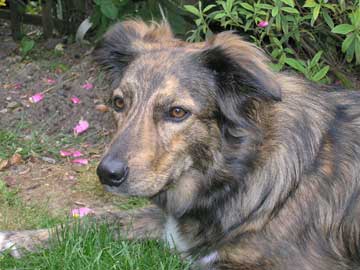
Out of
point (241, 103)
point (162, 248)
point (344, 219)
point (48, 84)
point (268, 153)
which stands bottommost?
point (48, 84)

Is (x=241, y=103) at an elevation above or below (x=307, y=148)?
above

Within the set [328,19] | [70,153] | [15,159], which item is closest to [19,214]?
[15,159]

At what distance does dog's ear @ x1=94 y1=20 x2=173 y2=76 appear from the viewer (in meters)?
3.85

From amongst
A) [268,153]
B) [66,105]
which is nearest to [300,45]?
[66,105]

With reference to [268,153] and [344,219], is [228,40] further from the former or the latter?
[344,219]

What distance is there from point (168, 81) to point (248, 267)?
3.31ft

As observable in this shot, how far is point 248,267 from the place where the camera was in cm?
360

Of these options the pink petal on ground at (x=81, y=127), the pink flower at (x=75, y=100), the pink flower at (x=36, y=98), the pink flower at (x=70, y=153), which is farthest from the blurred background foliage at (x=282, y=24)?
the pink flower at (x=70, y=153)

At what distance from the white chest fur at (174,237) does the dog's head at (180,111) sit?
0.39m

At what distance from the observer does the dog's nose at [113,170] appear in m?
3.25

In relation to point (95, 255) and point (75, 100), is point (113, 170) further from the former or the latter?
point (75, 100)

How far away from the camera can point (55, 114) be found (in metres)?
5.79

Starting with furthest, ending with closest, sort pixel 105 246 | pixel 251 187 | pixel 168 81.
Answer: pixel 105 246 → pixel 251 187 → pixel 168 81

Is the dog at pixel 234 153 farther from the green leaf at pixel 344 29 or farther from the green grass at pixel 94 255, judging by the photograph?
the green leaf at pixel 344 29
